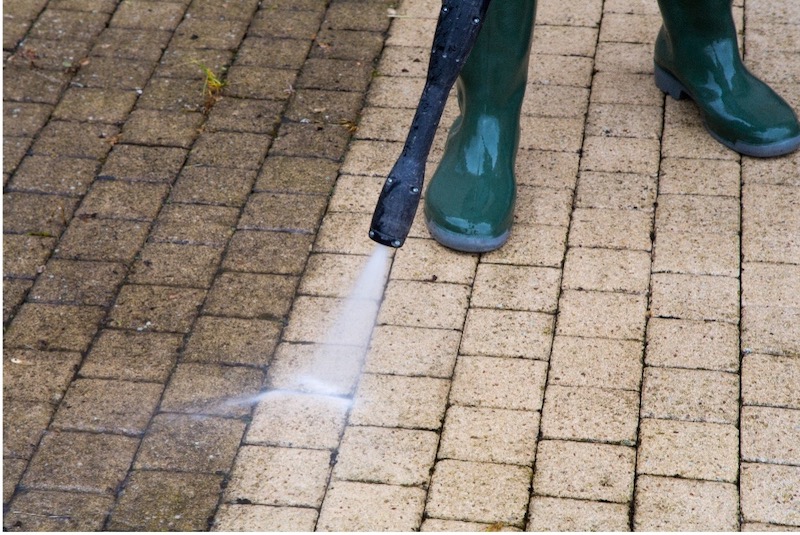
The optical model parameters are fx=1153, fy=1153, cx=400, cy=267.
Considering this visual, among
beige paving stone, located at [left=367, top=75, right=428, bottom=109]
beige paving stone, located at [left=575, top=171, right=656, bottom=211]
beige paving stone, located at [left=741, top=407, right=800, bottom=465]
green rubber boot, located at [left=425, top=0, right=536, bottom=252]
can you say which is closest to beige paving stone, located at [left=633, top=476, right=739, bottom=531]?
beige paving stone, located at [left=741, top=407, right=800, bottom=465]

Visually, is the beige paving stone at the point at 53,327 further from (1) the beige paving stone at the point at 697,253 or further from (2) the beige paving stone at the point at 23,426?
(1) the beige paving stone at the point at 697,253

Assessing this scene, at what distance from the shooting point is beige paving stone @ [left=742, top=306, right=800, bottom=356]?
2.92 m

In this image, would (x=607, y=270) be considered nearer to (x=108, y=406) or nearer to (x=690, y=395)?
(x=690, y=395)

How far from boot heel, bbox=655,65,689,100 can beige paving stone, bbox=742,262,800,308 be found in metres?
0.82

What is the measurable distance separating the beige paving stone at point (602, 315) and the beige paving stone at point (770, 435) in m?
0.37

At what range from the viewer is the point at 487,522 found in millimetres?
2543

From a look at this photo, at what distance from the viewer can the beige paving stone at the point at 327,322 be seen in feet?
9.92

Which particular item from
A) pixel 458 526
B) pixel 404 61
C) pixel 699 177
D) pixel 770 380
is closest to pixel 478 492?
pixel 458 526

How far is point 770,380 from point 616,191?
0.84 meters

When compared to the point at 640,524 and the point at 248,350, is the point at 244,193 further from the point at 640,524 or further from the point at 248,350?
the point at 640,524

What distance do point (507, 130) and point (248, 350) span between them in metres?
0.99

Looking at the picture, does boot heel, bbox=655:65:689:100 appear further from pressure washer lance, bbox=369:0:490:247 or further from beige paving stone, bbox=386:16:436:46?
pressure washer lance, bbox=369:0:490:247

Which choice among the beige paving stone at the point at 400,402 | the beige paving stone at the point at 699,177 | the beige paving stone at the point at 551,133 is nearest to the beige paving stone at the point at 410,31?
the beige paving stone at the point at 551,133

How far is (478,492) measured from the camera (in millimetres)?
2607
